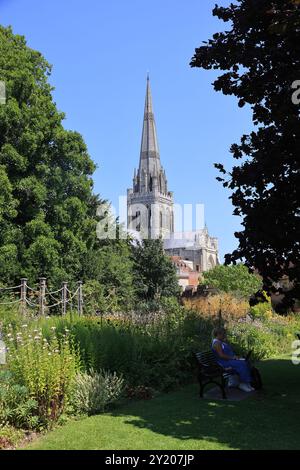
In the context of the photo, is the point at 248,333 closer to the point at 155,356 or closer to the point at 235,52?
the point at 155,356

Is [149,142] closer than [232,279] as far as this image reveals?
No

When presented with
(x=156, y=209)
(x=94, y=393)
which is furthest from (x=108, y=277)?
(x=156, y=209)

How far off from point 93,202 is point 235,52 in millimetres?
29112

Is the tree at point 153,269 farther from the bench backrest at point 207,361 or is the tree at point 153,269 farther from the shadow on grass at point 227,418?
the shadow on grass at point 227,418

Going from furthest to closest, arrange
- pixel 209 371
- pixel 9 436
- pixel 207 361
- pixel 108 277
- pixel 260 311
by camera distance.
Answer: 1. pixel 108 277
2. pixel 260 311
3. pixel 207 361
4. pixel 209 371
5. pixel 9 436

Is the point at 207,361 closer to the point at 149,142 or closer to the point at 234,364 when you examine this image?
the point at 234,364

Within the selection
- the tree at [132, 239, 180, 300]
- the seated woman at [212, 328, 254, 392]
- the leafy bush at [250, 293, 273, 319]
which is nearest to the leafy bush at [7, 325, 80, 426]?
the seated woman at [212, 328, 254, 392]

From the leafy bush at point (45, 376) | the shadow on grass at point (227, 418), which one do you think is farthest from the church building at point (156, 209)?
the leafy bush at point (45, 376)

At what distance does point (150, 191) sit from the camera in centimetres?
13700

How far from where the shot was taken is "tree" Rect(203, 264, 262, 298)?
5562 centimetres

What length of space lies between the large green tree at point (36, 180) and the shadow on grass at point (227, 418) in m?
16.4

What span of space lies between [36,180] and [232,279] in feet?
121

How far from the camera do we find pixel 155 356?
10820mm
